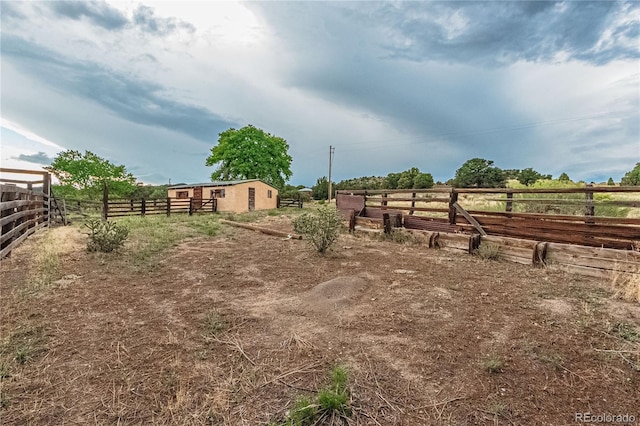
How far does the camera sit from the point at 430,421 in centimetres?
246

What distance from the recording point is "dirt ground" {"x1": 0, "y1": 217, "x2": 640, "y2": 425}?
2615mm

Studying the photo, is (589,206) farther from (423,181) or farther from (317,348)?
(423,181)

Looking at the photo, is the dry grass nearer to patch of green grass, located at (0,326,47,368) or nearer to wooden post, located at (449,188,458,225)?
wooden post, located at (449,188,458,225)

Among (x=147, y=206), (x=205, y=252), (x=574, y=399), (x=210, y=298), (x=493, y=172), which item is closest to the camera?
(x=574, y=399)

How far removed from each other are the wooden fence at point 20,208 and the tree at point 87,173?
902 inches

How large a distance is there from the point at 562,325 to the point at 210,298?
4.70m

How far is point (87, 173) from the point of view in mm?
34406

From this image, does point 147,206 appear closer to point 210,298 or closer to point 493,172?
point 210,298

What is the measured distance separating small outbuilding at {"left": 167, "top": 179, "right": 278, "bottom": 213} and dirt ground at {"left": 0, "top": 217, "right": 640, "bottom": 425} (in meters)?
22.1

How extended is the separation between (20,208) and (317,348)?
11225mm

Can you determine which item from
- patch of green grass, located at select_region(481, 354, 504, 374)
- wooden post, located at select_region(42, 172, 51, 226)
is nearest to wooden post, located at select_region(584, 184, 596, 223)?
patch of green grass, located at select_region(481, 354, 504, 374)

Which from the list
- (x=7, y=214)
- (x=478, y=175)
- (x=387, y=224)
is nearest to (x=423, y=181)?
(x=478, y=175)

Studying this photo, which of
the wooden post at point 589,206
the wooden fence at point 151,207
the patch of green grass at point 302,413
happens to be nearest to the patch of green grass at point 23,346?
the patch of green grass at point 302,413

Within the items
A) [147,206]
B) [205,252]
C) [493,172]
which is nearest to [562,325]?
[205,252]
